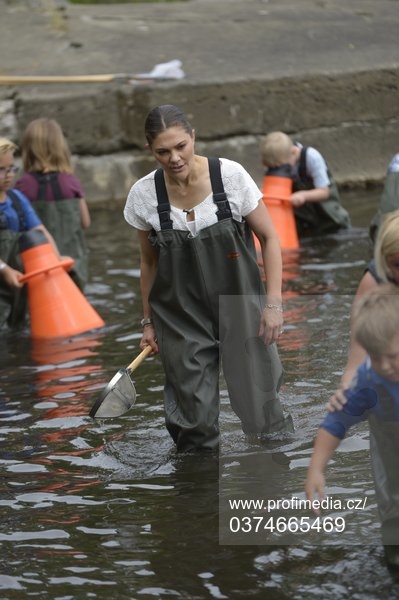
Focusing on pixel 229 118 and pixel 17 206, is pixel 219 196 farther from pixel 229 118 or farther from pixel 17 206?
pixel 229 118

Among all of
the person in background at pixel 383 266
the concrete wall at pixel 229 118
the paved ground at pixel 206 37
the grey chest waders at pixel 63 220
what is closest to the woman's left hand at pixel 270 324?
the person in background at pixel 383 266

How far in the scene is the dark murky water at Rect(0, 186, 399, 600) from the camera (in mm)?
4578

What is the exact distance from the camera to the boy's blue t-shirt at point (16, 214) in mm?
8602

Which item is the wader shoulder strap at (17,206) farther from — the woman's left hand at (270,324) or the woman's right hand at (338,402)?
the woman's right hand at (338,402)

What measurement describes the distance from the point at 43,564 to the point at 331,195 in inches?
251

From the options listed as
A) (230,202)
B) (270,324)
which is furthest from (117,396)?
(230,202)

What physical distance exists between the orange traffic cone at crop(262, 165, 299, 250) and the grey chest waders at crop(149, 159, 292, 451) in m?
4.67

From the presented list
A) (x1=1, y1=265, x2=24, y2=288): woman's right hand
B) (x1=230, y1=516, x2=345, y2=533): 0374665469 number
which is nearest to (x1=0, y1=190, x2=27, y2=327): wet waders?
(x1=1, y1=265, x2=24, y2=288): woman's right hand

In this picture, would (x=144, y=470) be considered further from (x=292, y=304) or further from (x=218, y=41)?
(x=218, y=41)

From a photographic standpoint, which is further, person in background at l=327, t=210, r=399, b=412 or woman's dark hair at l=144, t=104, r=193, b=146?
woman's dark hair at l=144, t=104, r=193, b=146

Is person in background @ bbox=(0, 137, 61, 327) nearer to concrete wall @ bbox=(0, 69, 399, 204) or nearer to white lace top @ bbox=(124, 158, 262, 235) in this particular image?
white lace top @ bbox=(124, 158, 262, 235)

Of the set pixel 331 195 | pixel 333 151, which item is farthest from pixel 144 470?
A: pixel 333 151

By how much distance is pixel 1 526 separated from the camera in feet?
17.2

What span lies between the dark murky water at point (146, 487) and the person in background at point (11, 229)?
446 mm
